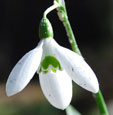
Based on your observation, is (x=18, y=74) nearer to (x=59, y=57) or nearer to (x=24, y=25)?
(x=59, y=57)

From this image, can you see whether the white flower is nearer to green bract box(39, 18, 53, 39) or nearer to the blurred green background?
green bract box(39, 18, 53, 39)

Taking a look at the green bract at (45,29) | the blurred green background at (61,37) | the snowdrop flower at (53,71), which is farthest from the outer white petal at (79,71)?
the blurred green background at (61,37)

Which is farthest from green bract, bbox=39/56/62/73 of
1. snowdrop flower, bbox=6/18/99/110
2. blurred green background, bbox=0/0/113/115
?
blurred green background, bbox=0/0/113/115

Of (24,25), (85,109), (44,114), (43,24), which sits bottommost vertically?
(85,109)

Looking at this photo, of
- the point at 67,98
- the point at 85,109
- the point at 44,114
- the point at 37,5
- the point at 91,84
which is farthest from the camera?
the point at 37,5

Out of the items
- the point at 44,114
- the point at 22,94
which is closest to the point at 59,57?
the point at 44,114

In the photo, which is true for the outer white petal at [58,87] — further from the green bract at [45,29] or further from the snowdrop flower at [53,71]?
the green bract at [45,29]

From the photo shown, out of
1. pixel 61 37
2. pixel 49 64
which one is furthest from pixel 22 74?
pixel 61 37

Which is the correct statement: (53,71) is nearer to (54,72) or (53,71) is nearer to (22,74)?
(54,72)
